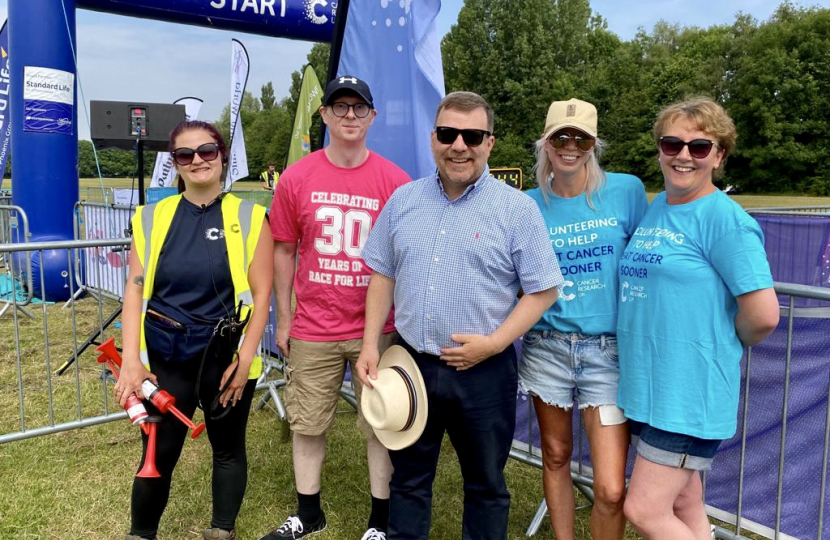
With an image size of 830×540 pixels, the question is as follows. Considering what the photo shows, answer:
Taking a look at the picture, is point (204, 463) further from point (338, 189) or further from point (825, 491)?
point (825, 491)

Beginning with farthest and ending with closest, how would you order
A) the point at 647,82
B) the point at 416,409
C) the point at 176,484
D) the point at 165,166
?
the point at 647,82 → the point at 165,166 → the point at 176,484 → the point at 416,409

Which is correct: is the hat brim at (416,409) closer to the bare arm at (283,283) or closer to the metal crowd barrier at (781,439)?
the bare arm at (283,283)

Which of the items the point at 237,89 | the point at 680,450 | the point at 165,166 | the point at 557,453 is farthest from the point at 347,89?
the point at 165,166

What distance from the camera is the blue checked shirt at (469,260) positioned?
208cm

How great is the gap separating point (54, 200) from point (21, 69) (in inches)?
66.0

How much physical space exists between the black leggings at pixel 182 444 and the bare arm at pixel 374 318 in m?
0.55

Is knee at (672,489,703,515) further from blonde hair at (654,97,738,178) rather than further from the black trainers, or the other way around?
the black trainers

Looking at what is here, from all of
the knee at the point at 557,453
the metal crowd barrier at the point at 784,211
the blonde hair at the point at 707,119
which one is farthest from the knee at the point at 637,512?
the metal crowd barrier at the point at 784,211

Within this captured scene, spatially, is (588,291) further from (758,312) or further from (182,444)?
(182,444)

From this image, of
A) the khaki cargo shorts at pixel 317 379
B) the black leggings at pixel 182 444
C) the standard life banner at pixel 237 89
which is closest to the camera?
the black leggings at pixel 182 444

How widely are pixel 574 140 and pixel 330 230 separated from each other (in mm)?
1066

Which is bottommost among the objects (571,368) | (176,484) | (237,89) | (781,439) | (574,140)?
(176,484)

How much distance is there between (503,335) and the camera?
209 cm

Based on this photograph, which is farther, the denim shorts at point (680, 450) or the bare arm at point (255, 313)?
the bare arm at point (255, 313)
